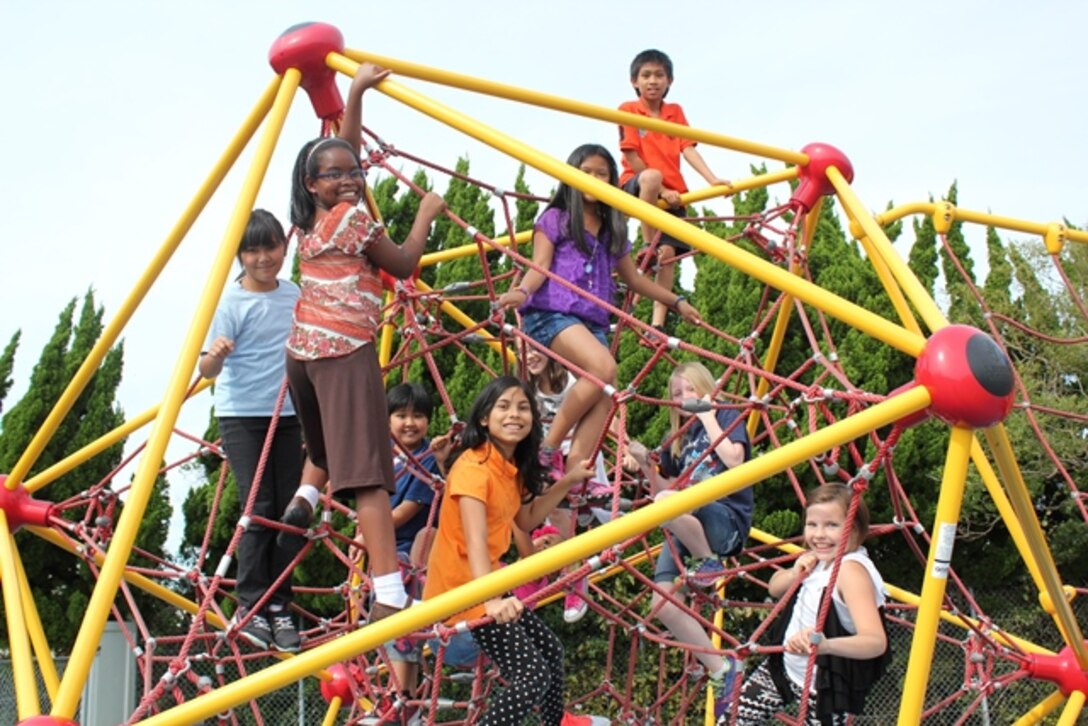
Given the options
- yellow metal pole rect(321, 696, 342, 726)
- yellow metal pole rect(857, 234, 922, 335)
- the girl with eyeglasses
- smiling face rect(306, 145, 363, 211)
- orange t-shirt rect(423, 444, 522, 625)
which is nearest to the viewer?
the girl with eyeglasses

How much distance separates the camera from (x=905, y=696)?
11.2 feet

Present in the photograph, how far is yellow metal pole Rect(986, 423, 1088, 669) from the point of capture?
364cm

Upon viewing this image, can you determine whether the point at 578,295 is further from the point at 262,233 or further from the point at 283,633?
the point at 283,633

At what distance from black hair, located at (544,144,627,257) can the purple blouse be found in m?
0.02

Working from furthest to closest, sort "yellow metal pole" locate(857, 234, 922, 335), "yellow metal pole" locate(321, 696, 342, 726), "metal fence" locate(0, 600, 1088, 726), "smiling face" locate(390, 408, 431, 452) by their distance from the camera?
"metal fence" locate(0, 600, 1088, 726), "yellow metal pole" locate(321, 696, 342, 726), "smiling face" locate(390, 408, 431, 452), "yellow metal pole" locate(857, 234, 922, 335)

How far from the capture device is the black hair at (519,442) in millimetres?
4168

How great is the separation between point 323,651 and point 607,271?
218 centimetres

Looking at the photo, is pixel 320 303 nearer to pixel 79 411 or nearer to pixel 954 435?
pixel 954 435

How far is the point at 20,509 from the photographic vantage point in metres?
5.50

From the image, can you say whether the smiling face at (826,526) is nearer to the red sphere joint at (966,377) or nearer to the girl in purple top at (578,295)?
the red sphere joint at (966,377)

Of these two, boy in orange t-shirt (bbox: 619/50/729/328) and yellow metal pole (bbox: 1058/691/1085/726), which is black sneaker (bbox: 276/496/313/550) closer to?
boy in orange t-shirt (bbox: 619/50/729/328)

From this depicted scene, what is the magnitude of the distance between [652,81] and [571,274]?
1.54 meters

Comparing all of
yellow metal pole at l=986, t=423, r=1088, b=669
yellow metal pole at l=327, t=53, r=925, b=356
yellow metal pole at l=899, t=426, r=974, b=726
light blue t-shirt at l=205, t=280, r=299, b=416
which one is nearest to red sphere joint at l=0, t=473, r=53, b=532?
light blue t-shirt at l=205, t=280, r=299, b=416

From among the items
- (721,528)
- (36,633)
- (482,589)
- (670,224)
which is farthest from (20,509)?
(670,224)
